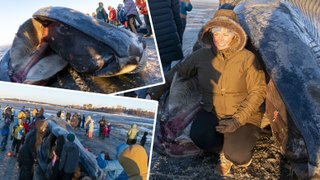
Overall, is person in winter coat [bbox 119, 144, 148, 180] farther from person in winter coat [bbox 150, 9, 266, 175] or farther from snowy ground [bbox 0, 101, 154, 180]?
person in winter coat [bbox 150, 9, 266, 175]

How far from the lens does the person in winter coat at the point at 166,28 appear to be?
521 centimetres

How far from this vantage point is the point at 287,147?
344 centimetres

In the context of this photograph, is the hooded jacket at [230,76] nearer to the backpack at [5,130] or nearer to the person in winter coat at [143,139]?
the person in winter coat at [143,139]

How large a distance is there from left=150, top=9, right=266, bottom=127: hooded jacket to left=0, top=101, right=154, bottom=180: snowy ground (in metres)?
1.36

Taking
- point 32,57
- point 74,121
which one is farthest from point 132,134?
point 32,57

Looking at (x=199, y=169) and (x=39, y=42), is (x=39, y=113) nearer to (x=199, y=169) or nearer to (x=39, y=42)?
(x=39, y=42)

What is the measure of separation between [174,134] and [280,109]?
111cm

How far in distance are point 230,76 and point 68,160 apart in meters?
1.86

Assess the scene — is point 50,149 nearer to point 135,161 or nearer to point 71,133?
point 71,133

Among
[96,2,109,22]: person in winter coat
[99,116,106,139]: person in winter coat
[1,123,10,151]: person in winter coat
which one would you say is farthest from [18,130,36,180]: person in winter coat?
[96,2,109,22]: person in winter coat

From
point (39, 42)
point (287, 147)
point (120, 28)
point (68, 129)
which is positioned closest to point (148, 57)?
point (120, 28)

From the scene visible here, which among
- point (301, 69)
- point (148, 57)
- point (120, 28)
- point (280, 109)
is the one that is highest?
point (120, 28)

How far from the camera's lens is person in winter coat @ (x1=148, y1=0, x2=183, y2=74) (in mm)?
5211

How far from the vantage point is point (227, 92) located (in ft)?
12.7
